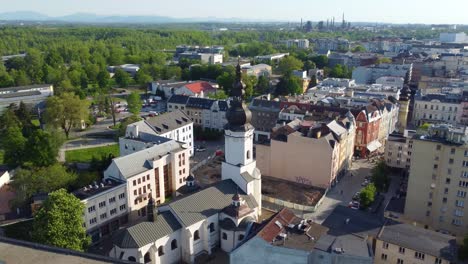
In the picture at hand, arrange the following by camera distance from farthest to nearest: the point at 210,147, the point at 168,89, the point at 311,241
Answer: the point at 168,89
the point at 210,147
the point at 311,241

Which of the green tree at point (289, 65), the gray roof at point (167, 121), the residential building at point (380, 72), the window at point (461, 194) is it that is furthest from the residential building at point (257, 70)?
the window at point (461, 194)

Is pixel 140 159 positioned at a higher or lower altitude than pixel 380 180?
higher

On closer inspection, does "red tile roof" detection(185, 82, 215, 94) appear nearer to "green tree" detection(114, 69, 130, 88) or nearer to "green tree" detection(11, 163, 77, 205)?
"green tree" detection(114, 69, 130, 88)

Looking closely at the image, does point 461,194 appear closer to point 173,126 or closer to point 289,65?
point 173,126

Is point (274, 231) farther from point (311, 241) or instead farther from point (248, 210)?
point (248, 210)

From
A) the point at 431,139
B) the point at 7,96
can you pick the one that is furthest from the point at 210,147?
the point at 7,96

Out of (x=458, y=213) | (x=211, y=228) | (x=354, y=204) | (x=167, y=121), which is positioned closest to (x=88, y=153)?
(x=167, y=121)

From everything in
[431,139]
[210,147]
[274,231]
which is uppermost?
[431,139]
